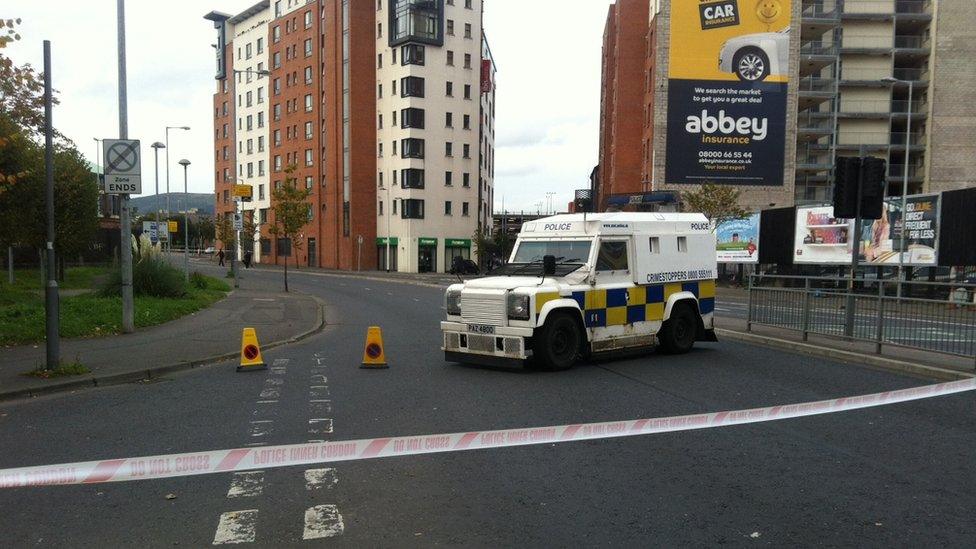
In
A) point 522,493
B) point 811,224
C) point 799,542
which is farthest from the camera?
point 811,224

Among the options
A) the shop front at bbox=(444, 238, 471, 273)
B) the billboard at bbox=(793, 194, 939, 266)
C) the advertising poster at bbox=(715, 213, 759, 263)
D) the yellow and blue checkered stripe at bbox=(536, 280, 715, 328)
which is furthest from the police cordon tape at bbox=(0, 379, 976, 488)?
the shop front at bbox=(444, 238, 471, 273)

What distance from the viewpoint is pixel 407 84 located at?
206 ft

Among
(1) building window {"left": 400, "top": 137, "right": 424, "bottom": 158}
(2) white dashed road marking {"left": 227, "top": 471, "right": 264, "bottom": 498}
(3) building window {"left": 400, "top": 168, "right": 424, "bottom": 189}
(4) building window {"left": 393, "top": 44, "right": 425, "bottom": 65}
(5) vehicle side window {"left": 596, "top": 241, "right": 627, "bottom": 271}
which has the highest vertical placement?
(4) building window {"left": 393, "top": 44, "right": 425, "bottom": 65}

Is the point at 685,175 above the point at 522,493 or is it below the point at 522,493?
above

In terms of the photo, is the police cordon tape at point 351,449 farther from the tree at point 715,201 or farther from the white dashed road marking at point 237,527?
the tree at point 715,201

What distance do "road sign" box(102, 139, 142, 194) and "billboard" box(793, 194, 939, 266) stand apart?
89.5ft

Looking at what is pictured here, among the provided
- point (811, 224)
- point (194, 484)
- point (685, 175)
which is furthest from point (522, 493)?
point (685, 175)

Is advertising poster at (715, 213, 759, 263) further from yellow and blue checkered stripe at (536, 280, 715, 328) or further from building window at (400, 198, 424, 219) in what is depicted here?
building window at (400, 198, 424, 219)

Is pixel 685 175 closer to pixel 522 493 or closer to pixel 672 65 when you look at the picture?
pixel 672 65

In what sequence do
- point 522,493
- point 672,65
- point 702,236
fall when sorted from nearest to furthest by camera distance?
1. point 522,493
2. point 702,236
3. point 672,65

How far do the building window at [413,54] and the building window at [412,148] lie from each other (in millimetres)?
6670

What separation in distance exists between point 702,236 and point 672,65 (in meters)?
34.0

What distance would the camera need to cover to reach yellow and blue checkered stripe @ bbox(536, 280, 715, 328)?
10633 mm

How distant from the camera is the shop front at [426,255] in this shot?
6419 centimetres
